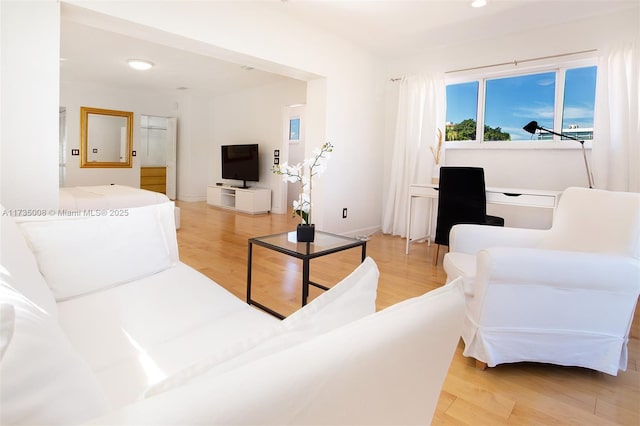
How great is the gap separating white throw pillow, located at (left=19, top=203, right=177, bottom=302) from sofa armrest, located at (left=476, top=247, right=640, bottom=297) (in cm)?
160

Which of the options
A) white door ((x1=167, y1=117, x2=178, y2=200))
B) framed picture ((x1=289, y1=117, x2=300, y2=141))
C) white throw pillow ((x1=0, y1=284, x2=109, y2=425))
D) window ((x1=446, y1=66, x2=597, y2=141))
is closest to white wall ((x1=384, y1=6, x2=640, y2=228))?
window ((x1=446, y1=66, x2=597, y2=141))

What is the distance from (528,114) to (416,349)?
174 inches

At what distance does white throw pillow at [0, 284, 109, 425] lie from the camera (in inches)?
15.5

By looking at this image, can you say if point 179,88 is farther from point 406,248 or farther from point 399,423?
point 399,423

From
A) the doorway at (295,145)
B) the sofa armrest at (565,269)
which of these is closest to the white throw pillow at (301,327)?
the sofa armrest at (565,269)

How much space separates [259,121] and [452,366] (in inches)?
247

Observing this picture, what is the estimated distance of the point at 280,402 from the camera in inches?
15.4

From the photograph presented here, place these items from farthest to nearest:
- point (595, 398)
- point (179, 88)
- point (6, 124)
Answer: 1. point (179, 88)
2. point (6, 124)
3. point (595, 398)

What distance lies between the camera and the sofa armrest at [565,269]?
167 centimetres

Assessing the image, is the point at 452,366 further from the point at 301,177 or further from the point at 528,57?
the point at 528,57

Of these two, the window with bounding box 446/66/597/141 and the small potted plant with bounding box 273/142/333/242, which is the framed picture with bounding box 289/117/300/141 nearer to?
the window with bounding box 446/66/597/141

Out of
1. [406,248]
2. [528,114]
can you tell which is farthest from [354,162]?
[528,114]

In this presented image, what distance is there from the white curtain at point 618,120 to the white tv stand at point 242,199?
499 centimetres

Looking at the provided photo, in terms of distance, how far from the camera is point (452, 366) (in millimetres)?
1854
